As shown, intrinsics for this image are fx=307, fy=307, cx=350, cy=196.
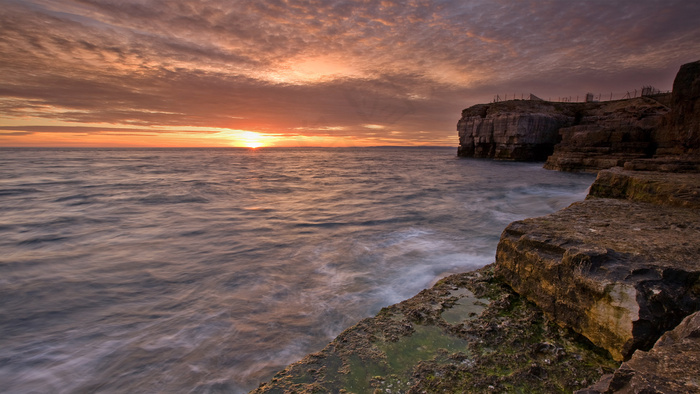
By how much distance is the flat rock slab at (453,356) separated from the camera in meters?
2.19

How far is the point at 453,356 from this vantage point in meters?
2.46

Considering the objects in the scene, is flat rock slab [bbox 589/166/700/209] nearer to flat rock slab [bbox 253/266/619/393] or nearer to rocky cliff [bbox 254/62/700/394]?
rocky cliff [bbox 254/62/700/394]

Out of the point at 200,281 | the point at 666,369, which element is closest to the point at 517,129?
the point at 200,281

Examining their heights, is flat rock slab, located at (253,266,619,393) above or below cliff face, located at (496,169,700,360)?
below

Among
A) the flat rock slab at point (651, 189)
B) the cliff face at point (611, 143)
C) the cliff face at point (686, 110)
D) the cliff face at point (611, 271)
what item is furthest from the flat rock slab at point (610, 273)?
the cliff face at point (611, 143)

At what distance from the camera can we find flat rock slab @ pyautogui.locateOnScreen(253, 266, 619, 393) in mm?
2189

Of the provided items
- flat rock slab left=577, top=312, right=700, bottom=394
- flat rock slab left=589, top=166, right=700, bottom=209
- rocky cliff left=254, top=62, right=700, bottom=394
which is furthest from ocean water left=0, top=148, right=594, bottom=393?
flat rock slab left=577, top=312, right=700, bottom=394

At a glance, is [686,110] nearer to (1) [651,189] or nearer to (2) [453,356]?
(1) [651,189]

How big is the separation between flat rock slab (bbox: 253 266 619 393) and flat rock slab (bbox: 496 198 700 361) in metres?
0.18

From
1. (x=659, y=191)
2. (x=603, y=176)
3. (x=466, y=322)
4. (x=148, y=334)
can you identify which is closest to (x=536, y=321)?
(x=466, y=322)

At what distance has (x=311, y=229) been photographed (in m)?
8.72

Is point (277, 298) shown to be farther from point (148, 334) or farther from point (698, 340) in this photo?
point (698, 340)

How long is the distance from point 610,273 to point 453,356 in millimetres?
1431

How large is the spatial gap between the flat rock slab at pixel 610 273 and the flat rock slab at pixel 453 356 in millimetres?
183
